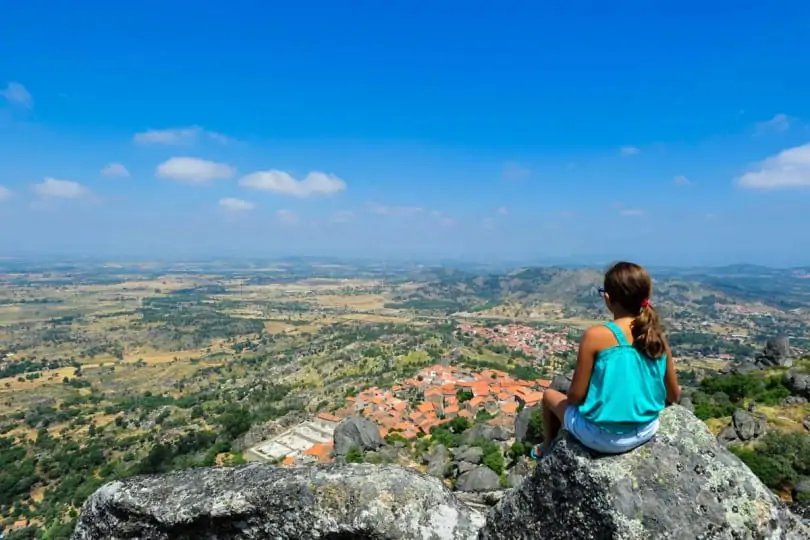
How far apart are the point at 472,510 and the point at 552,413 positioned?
4.56 ft

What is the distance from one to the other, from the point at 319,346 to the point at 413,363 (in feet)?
129

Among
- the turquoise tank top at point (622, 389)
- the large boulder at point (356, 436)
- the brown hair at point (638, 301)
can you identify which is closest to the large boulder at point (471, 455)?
the large boulder at point (356, 436)

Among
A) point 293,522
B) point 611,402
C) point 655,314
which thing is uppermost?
point 655,314

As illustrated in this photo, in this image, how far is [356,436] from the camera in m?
32.9

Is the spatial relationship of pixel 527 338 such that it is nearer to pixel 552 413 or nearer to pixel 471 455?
pixel 471 455

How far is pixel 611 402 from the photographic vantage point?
11.4 feet

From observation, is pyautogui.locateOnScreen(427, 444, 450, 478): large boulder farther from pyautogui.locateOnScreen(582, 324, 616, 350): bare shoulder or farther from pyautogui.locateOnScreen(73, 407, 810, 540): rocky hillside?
pyautogui.locateOnScreen(582, 324, 616, 350): bare shoulder

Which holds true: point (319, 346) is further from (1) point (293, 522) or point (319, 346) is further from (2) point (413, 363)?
(1) point (293, 522)

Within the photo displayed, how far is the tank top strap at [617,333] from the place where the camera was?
11.6ft

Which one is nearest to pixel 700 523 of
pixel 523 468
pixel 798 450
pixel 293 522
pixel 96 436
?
pixel 293 522

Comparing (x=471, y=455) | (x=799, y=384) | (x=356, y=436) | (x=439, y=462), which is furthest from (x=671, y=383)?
(x=356, y=436)

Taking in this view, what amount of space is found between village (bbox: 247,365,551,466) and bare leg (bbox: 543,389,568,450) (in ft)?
105

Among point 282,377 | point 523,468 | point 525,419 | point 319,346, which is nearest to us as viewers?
point 523,468

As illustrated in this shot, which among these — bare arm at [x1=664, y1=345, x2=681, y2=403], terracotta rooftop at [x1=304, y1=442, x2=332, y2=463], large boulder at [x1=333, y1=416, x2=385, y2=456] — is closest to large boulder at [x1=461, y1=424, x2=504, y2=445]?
large boulder at [x1=333, y1=416, x2=385, y2=456]
